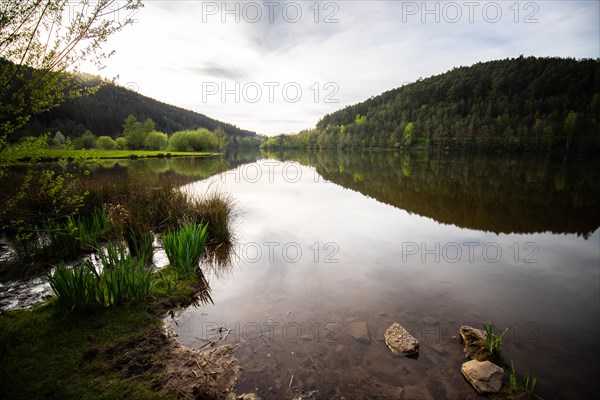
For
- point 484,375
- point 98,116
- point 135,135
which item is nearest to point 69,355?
point 484,375

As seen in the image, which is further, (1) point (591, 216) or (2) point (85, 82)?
(1) point (591, 216)

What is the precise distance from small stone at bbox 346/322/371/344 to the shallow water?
0.17ft

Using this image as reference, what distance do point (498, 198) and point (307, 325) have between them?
17714mm

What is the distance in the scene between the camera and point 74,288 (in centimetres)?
452

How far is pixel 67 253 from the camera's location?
23.7 feet

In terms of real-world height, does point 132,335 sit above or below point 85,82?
below

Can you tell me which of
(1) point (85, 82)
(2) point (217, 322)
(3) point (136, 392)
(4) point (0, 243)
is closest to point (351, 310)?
(2) point (217, 322)

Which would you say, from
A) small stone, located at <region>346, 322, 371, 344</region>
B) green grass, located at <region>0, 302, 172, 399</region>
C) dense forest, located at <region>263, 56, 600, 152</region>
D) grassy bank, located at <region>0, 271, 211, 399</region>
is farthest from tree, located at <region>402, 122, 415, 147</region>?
green grass, located at <region>0, 302, 172, 399</region>

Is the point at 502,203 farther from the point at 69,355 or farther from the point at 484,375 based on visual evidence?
the point at 69,355

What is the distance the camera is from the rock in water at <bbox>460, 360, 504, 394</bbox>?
11.9 ft

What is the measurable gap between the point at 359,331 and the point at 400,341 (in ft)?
2.42

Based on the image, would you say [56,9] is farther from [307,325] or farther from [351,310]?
[351,310]

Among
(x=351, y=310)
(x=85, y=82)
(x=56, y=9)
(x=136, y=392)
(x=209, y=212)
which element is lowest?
(x=351, y=310)

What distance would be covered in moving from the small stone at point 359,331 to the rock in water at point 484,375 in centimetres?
146
